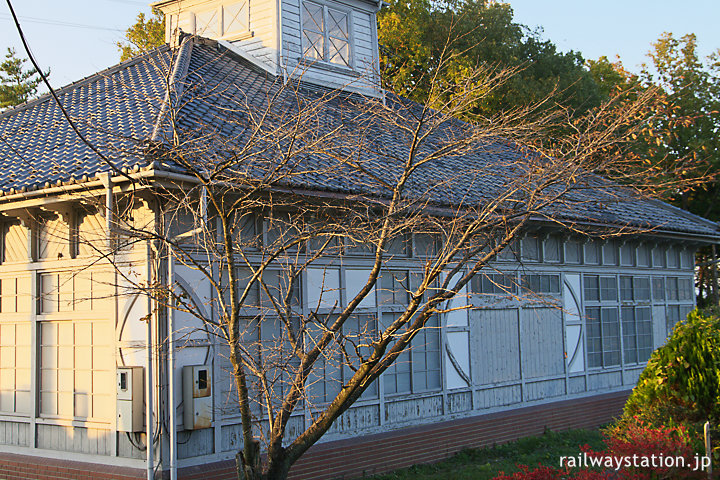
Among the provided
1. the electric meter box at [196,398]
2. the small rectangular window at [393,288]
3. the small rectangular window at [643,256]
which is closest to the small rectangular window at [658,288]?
the small rectangular window at [643,256]

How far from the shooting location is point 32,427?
33.9 feet

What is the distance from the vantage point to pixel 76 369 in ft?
33.0

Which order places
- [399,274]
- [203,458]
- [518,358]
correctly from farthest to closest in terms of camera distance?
1. [518,358]
2. [399,274]
3. [203,458]

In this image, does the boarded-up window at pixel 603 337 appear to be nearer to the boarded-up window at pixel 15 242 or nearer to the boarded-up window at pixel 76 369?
the boarded-up window at pixel 76 369

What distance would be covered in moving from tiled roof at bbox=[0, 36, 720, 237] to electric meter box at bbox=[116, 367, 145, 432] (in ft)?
7.80

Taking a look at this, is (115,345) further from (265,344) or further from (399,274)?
(399,274)

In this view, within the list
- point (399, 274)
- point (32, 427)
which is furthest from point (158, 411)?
point (399, 274)

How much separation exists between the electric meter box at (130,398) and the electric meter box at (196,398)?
52cm

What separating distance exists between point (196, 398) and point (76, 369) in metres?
2.01

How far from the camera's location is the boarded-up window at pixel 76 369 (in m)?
9.75

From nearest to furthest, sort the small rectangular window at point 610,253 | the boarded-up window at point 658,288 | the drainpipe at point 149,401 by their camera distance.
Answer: the drainpipe at point 149,401 < the small rectangular window at point 610,253 < the boarded-up window at point 658,288

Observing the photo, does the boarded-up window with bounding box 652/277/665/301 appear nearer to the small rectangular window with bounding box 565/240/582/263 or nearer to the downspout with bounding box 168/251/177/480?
the small rectangular window with bounding box 565/240/582/263

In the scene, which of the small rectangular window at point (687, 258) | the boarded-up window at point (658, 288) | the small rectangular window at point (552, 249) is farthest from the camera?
the small rectangular window at point (687, 258)

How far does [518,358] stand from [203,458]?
6903 mm
